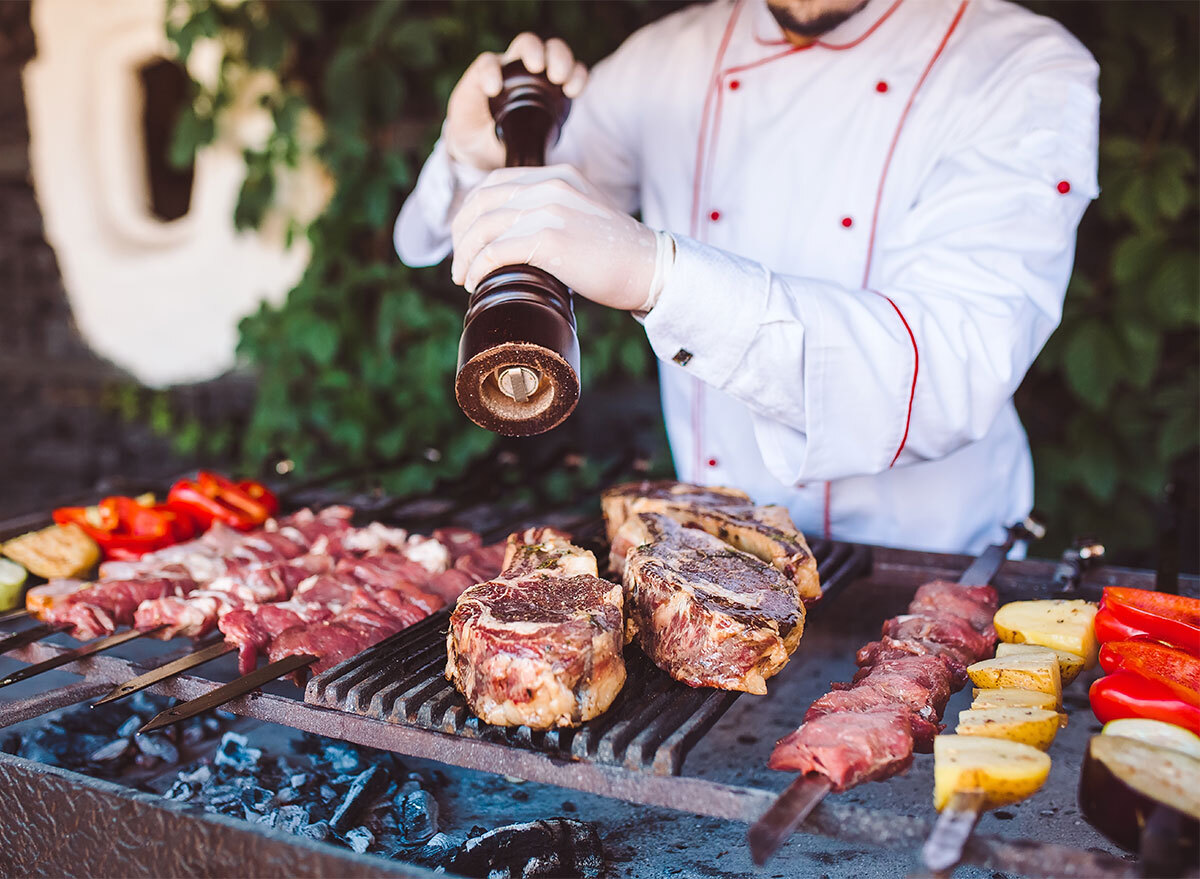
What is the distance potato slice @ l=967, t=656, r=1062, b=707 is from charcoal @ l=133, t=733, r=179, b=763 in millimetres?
2098

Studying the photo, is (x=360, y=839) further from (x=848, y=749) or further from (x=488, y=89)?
(x=488, y=89)

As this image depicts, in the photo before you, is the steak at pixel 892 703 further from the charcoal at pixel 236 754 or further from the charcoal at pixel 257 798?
the charcoal at pixel 236 754

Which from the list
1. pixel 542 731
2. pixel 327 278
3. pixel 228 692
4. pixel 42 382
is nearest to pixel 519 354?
pixel 542 731

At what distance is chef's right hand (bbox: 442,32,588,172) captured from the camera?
8.31 feet

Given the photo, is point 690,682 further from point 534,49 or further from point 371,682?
point 534,49

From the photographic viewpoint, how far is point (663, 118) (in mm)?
3465

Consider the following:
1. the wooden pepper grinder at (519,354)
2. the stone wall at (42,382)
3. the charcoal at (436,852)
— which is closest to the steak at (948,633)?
the wooden pepper grinder at (519,354)

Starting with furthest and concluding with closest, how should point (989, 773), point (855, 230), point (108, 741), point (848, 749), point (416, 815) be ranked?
point (855, 230), point (108, 741), point (416, 815), point (848, 749), point (989, 773)

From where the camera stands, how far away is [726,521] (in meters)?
2.45

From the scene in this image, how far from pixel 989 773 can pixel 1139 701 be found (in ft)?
1.43

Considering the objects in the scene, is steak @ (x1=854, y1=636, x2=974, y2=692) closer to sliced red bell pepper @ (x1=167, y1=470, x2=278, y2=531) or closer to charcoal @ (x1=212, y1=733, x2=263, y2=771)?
charcoal @ (x1=212, y1=733, x2=263, y2=771)

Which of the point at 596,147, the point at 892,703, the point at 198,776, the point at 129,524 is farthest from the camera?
the point at 596,147

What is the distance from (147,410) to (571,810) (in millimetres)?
5248

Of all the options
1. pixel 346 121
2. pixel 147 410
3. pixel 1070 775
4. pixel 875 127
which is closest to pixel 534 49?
pixel 875 127
